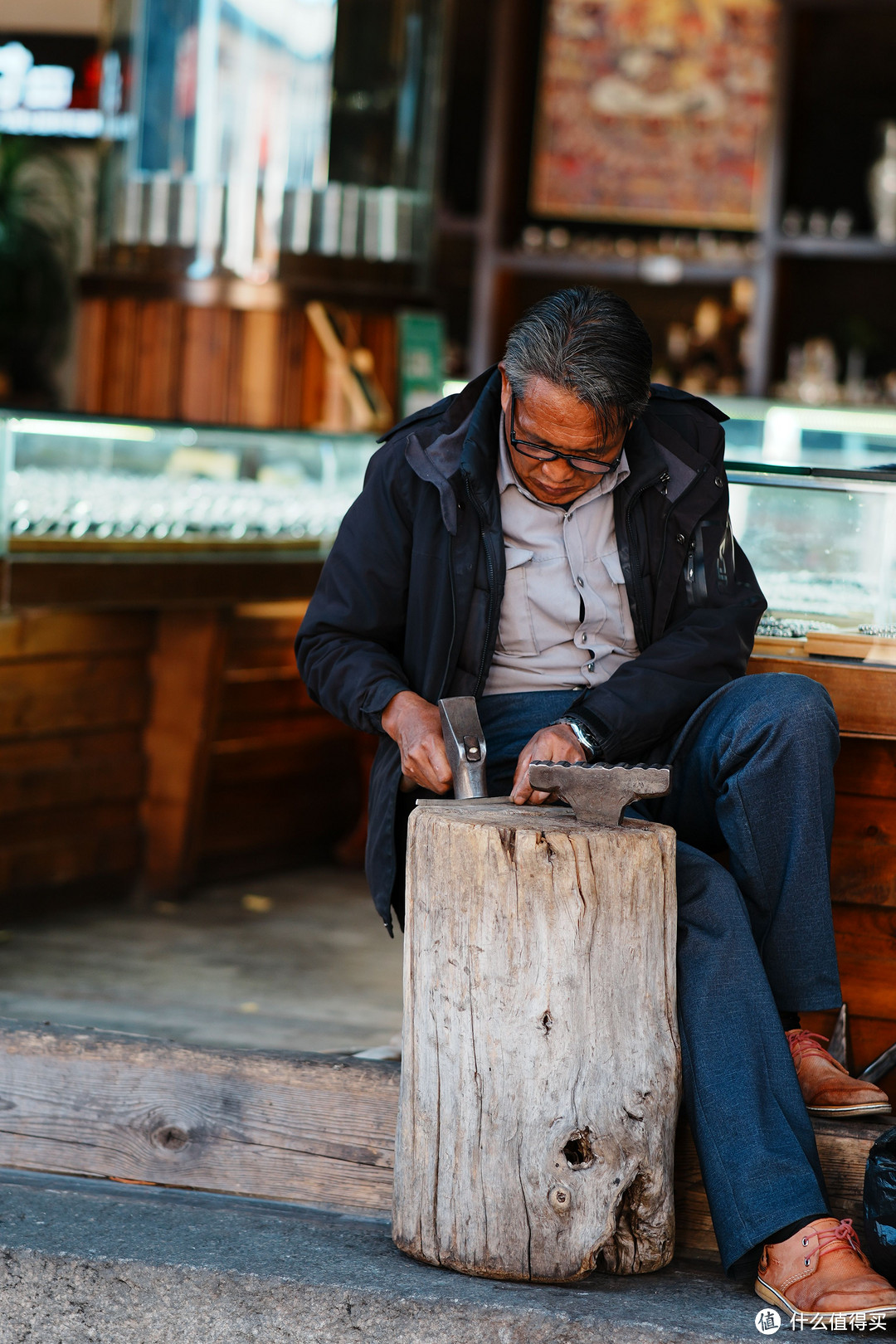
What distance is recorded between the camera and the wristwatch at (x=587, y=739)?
6.73ft

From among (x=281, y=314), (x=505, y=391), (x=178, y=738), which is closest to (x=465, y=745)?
(x=505, y=391)

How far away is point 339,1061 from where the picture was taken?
7.42 ft

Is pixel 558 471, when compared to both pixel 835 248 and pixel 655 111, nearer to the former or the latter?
pixel 835 248

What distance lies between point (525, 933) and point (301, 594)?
229 centimetres

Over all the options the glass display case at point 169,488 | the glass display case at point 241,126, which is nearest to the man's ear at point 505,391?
the glass display case at point 169,488

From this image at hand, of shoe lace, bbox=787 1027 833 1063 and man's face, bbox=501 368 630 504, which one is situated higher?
man's face, bbox=501 368 630 504

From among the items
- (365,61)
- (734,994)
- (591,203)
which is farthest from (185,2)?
(734,994)

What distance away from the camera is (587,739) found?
6.75ft

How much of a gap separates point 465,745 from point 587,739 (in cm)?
16

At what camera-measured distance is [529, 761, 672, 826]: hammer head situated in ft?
6.22

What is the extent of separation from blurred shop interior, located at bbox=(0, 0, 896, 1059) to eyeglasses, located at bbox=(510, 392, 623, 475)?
1.27 metres

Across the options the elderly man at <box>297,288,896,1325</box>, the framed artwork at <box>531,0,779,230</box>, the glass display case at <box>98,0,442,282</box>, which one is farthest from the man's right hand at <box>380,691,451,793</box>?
the framed artwork at <box>531,0,779,230</box>

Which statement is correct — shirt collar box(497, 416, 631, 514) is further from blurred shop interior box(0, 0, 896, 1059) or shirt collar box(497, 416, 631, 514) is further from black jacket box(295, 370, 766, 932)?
blurred shop interior box(0, 0, 896, 1059)

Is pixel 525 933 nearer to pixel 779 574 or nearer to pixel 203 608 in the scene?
pixel 779 574
